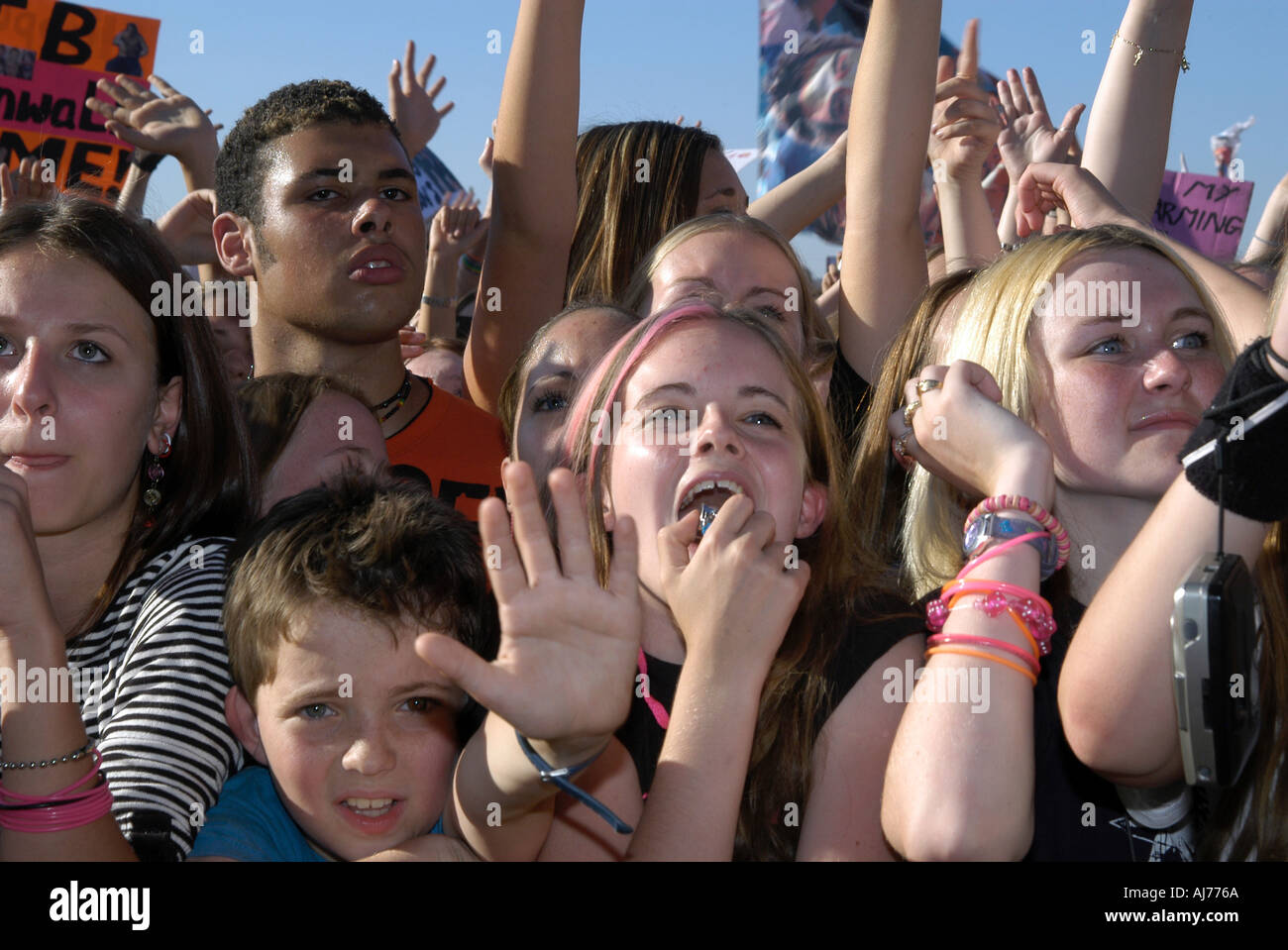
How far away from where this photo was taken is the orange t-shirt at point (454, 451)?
3275 mm

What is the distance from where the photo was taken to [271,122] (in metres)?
3.62

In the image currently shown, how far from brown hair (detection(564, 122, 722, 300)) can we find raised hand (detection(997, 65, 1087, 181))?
118 centimetres

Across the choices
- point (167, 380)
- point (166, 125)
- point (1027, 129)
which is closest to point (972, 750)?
point (167, 380)

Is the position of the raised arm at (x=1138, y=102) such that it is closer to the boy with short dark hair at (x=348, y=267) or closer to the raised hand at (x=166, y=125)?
the boy with short dark hair at (x=348, y=267)

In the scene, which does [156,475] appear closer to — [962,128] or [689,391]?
[689,391]

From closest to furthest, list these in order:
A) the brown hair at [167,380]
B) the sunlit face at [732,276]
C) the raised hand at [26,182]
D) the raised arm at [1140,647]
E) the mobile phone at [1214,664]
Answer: the mobile phone at [1214,664] → the raised arm at [1140,647] → the brown hair at [167,380] → the sunlit face at [732,276] → the raised hand at [26,182]

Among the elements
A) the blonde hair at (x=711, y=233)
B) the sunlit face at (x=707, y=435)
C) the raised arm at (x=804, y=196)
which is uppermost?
the raised arm at (x=804, y=196)

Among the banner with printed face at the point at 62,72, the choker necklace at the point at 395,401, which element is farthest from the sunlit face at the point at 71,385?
the banner with printed face at the point at 62,72

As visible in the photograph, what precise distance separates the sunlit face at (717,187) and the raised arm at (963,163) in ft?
1.95

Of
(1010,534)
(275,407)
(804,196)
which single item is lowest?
(1010,534)

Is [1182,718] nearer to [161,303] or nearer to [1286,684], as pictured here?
[1286,684]

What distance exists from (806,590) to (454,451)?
1.41 metres
